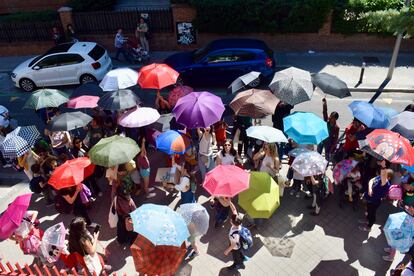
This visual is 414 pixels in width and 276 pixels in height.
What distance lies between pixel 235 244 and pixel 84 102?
5957 millimetres

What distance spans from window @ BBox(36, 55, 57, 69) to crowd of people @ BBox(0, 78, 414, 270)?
5026mm

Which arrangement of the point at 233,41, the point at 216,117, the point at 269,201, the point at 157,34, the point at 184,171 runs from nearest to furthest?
the point at 269,201 < the point at 184,171 < the point at 216,117 < the point at 233,41 < the point at 157,34

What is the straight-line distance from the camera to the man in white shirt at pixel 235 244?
22.1ft

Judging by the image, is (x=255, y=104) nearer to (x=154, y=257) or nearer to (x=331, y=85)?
(x=331, y=85)

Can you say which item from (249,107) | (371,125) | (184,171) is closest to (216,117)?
(249,107)

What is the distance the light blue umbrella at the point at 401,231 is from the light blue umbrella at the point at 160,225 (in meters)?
3.71

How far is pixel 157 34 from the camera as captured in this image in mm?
18203

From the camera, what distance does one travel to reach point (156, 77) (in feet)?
36.2

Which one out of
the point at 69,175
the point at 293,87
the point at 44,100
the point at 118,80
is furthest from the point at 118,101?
the point at 293,87

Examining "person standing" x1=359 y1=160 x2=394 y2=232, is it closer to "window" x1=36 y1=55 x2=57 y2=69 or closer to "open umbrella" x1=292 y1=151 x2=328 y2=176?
"open umbrella" x1=292 y1=151 x2=328 y2=176

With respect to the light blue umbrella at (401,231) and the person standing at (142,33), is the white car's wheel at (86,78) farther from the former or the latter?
the light blue umbrella at (401,231)

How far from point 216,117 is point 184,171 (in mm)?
1550

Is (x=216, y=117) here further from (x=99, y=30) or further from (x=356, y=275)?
(x=99, y=30)

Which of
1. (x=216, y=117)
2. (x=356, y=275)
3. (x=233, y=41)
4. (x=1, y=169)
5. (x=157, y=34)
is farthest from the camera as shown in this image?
(x=157, y=34)
